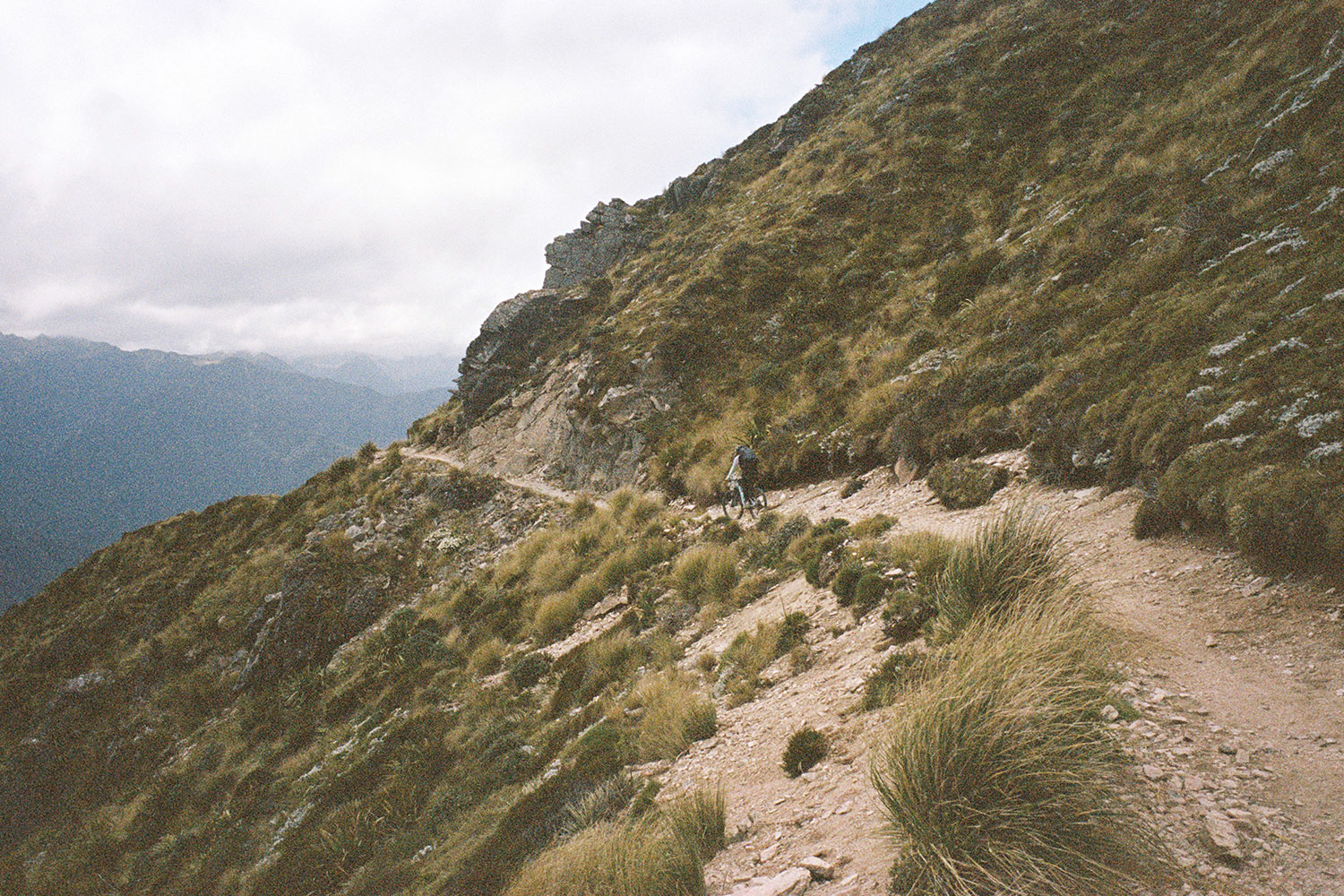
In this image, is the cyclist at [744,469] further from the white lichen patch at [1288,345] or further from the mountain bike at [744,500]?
the white lichen patch at [1288,345]

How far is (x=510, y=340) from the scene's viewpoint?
3969cm

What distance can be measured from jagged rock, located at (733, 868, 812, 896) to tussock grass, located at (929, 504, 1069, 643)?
2938mm

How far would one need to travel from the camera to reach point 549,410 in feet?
102

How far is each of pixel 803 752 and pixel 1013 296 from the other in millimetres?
16659

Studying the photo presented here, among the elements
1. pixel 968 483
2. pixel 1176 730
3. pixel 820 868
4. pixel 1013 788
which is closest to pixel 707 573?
pixel 968 483

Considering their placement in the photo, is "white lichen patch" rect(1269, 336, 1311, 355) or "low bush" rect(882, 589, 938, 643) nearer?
"low bush" rect(882, 589, 938, 643)

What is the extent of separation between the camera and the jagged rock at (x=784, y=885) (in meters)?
4.02

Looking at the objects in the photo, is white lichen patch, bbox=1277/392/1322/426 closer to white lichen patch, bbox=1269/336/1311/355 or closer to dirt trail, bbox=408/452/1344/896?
white lichen patch, bbox=1269/336/1311/355

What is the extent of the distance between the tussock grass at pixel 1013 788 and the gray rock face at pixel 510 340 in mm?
35700

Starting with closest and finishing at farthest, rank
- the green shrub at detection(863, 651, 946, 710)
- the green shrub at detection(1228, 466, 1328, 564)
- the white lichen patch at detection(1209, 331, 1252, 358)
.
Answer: the green shrub at detection(1228, 466, 1328, 564) → the green shrub at detection(863, 651, 946, 710) → the white lichen patch at detection(1209, 331, 1252, 358)

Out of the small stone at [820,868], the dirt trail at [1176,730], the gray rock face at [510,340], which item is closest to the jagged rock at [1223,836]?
the dirt trail at [1176,730]

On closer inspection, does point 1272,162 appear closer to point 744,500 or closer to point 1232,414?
point 1232,414

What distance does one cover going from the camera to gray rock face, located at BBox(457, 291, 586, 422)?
37469 millimetres

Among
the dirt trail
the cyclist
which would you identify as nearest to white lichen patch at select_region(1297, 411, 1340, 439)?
the dirt trail
